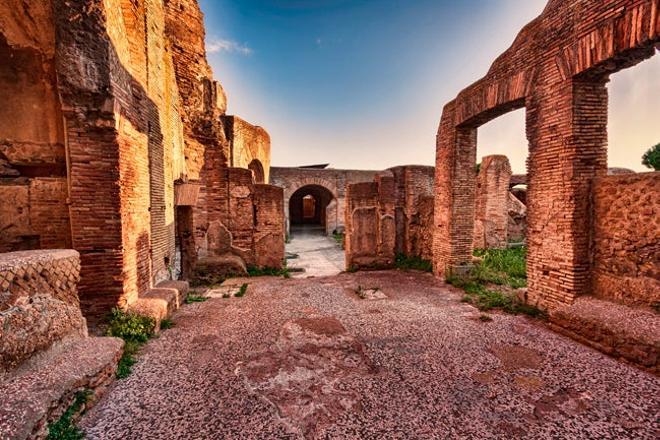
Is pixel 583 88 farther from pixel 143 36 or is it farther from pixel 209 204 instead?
pixel 209 204

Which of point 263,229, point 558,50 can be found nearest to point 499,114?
point 558,50

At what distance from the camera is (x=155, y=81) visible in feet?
18.7

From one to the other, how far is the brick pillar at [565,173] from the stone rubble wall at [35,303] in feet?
22.2

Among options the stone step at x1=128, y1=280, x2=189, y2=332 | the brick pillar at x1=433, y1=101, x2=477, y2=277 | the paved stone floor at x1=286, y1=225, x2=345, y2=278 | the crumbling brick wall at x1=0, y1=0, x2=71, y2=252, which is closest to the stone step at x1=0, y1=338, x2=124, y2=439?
the stone step at x1=128, y1=280, x2=189, y2=332

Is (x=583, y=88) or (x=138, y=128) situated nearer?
(x=583, y=88)

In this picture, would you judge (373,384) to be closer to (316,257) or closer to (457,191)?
(457,191)

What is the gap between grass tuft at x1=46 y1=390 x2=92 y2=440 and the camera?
84.4 inches

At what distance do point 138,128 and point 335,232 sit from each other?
46.8 feet

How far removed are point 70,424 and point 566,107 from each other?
714 centimetres

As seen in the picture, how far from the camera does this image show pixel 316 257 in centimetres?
1170

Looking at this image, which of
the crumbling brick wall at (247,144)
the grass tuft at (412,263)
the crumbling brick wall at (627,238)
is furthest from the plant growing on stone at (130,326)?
the crumbling brick wall at (627,238)

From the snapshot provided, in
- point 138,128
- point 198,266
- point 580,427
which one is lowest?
point 580,427

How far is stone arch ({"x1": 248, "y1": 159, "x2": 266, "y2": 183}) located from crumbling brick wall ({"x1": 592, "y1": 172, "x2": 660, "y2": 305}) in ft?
35.1

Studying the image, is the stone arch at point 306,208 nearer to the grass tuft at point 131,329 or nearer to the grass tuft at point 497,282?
the grass tuft at point 497,282
